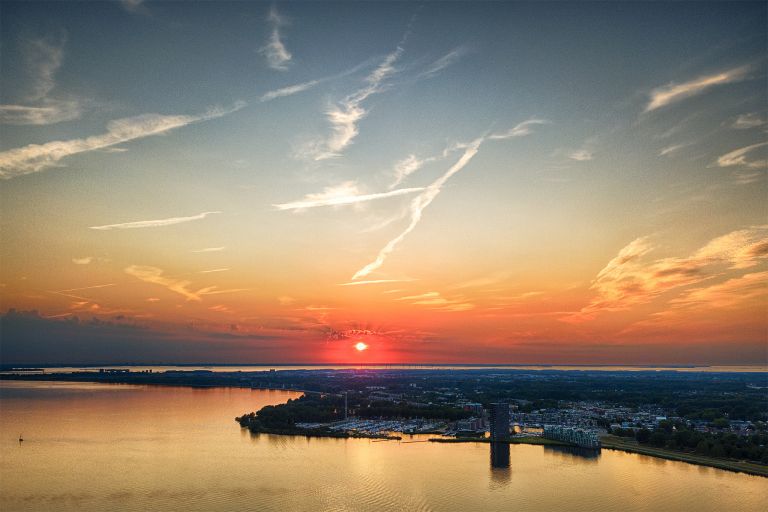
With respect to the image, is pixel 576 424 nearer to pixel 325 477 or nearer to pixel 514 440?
pixel 514 440

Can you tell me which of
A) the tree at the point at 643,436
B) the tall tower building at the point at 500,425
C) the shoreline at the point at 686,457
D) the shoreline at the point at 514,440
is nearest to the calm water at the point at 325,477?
the shoreline at the point at 686,457

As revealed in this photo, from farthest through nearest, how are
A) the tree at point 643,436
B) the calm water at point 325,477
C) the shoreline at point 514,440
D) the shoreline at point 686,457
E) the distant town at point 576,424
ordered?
the shoreline at point 514,440 → the tree at point 643,436 → the distant town at point 576,424 → the shoreline at point 686,457 → the calm water at point 325,477

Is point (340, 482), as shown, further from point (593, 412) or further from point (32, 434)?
point (593, 412)

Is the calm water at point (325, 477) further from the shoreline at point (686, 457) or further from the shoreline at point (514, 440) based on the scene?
the shoreline at point (514, 440)

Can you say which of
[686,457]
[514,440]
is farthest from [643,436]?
[514,440]

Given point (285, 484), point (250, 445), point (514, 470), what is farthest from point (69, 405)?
point (514, 470)

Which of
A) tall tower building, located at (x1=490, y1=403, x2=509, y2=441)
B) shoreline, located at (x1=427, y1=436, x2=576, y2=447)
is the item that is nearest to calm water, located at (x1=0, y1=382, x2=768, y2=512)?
shoreline, located at (x1=427, y1=436, x2=576, y2=447)
